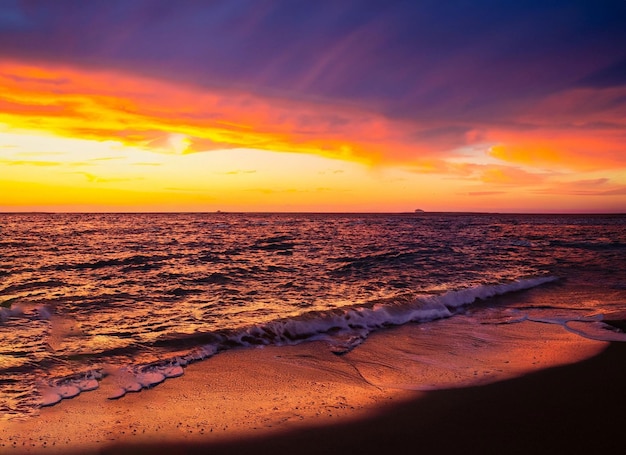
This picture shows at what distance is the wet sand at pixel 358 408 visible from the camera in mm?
4922

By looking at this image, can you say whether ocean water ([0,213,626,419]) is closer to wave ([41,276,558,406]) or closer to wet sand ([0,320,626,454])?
wave ([41,276,558,406])

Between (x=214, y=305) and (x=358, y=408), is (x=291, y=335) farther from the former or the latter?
(x=358, y=408)

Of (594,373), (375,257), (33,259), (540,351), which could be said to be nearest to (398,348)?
(540,351)

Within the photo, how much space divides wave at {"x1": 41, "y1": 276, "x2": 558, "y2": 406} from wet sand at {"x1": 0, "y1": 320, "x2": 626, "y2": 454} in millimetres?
301

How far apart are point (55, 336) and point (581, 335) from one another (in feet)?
37.1

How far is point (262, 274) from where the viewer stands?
1939cm

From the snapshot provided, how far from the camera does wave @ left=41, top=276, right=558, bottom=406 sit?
686cm

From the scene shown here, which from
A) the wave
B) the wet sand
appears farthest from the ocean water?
the wet sand

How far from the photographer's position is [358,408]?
596cm

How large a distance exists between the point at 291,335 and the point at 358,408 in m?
4.12

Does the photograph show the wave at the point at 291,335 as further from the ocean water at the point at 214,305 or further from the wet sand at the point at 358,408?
the wet sand at the point at 358,408

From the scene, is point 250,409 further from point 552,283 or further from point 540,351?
point 552,283

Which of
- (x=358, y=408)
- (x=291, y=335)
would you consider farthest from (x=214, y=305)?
(x=358, y=408)

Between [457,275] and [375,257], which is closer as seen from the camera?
[457,275]
